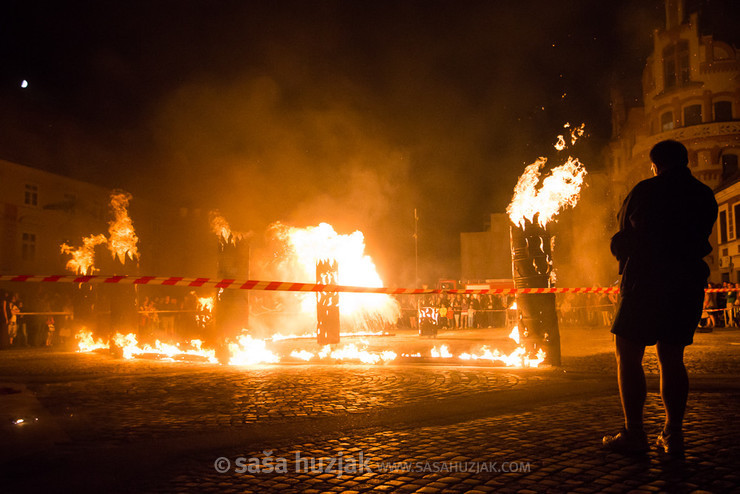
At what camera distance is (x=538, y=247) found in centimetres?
987

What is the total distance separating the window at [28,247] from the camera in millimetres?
33250

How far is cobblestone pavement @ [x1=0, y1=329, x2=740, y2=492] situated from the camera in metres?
3.53

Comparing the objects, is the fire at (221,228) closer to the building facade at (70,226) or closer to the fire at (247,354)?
the fire at (247,354)

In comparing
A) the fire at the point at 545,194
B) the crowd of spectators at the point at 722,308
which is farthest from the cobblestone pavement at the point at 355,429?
the crowd of spectators at the point at 722,308

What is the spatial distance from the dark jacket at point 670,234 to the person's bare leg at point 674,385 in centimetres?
46

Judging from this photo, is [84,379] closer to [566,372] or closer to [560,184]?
[566,372]

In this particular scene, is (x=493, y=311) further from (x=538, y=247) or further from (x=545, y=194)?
(x=545, y=194)

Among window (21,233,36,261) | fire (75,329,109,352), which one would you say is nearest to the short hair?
fire (75,329,109,352)

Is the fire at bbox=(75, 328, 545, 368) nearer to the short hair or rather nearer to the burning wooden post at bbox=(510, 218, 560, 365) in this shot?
the burning wooden post at bbox=(510, 218, 560, 365)

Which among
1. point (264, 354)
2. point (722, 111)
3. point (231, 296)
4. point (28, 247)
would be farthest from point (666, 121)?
point (28, 247)

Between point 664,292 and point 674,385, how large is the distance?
25.9 inches

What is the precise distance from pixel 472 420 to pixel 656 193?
2726 mm

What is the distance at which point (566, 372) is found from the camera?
28.6 ft

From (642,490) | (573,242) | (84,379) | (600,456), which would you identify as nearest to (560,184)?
(600,456)
